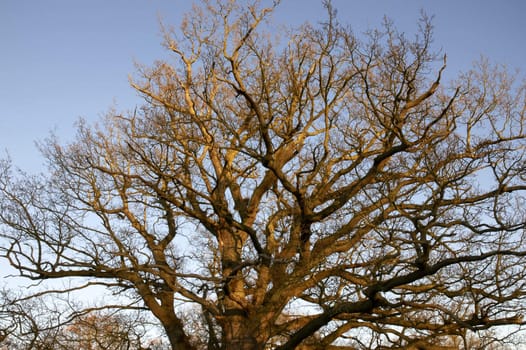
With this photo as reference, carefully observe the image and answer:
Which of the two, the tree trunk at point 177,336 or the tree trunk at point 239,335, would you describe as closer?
the tree trunk at point 239,335

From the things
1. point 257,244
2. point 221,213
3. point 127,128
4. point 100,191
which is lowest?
point 257,244

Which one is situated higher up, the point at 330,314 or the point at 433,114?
the point at 433,114

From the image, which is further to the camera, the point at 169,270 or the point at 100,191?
the point at 100,191

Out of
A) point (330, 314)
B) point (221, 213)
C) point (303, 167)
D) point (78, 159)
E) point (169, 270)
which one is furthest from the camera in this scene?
point (303, 167)

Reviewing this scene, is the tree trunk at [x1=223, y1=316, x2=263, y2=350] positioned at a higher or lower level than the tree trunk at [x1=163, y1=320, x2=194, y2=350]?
lower

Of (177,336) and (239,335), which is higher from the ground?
(177,336)

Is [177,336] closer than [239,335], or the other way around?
[239,335]

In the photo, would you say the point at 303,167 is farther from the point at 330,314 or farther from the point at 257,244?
the point at 330,314

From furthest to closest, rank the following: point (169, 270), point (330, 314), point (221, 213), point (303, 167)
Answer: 1. point (303, 167)
2. point (221, 213)
3. point (169, 270)
4. point (330, 314)

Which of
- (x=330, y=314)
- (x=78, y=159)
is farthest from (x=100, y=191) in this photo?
(x=330, y=314)

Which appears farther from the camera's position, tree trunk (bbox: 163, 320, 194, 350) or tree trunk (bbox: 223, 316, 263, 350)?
tree trunk (bbox: 163, 320, 194, 350)

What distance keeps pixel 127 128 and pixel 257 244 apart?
4.58 m

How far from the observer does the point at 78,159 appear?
12.6 m

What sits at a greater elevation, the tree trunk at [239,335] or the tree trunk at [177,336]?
the tree trunk at [177,336]
